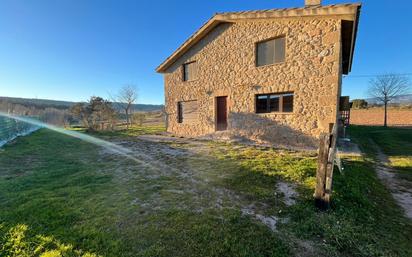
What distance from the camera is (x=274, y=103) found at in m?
10.0

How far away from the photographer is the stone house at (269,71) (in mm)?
8219

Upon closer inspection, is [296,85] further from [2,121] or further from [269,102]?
[2,121]

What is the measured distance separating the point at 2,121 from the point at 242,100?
13776 mm

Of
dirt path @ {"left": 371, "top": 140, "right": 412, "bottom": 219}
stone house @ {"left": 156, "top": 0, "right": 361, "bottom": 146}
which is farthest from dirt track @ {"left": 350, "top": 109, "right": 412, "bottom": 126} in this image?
dirt path @ {"left": 371, "top": 140, "right": 412, "bottom": 219}

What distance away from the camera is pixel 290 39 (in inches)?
356

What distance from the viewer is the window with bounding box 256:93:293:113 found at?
31.2ft

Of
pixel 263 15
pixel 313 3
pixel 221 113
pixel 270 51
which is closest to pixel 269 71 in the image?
pixel 270 51

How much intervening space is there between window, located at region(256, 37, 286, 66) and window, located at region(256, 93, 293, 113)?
1720 mm

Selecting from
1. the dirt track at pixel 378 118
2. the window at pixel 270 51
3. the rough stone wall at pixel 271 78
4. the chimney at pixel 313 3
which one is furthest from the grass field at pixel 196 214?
the dirt track at pixel 378 118

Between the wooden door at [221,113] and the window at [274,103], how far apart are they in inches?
91.7

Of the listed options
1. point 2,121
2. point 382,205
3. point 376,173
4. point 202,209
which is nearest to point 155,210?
point 202,209

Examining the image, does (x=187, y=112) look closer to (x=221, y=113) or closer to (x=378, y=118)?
(x=221, y=113)

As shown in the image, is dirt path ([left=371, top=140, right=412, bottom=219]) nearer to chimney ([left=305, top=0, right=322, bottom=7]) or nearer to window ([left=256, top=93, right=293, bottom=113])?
window ([left=256, top=93, right=293, bottom=113])

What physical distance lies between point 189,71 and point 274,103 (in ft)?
22.5
